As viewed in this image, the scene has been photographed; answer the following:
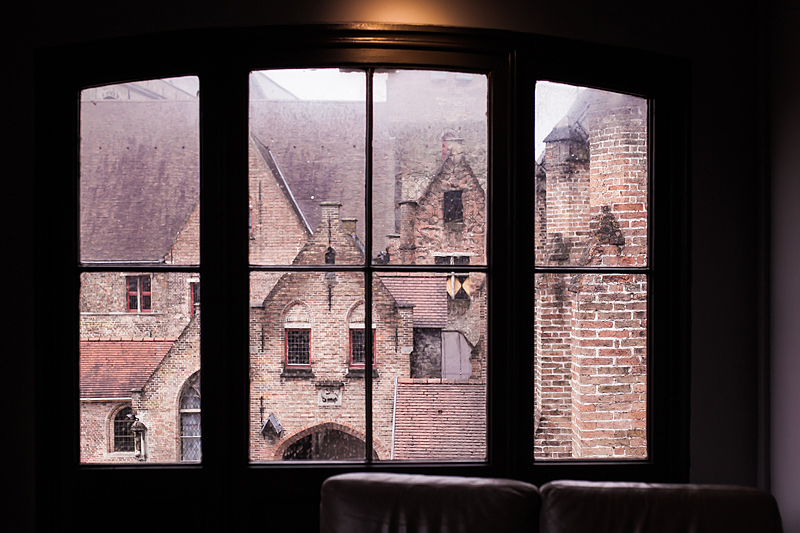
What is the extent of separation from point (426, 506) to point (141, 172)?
1.53 m

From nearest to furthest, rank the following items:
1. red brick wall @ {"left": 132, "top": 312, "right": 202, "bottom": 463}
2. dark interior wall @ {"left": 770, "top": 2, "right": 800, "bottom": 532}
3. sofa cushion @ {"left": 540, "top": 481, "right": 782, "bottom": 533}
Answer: sofa cushion @ {"left": 540, "top": 481, "right": 782, "bottom": 533}
dark interior wall @ {"left": 770, "top": 2, "right": 800, "bottom": 532}
red brick wall @ {"left": 132, "top": 312, "right": 202, "bottom": 463}

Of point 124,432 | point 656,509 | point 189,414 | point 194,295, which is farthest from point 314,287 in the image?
point 656,509

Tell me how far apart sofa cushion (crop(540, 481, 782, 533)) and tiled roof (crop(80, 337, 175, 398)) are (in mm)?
1444

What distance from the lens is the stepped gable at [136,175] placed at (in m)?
1.86

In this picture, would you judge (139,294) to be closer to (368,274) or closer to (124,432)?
(124,432)

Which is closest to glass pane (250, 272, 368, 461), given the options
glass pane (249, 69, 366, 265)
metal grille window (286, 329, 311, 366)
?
metal grille window (286, 329, 311, 366)

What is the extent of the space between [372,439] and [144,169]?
130 centimetres

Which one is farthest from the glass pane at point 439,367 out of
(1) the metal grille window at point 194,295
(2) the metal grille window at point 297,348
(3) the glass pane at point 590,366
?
(1) the metal grille window at point 194,295

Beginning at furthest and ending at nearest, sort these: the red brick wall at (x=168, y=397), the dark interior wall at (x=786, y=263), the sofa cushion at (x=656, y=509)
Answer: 1. the red brick wall at (x=168, y=397)
2. the dark interior wall at (x=786, y=263)
3. the sofa cushion at (x=656, y=509)

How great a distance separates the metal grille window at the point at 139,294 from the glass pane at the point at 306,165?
411 millimetres

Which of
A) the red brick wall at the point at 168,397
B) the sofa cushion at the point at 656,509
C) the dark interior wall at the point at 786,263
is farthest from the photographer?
the red brick wall at the point at 168,397

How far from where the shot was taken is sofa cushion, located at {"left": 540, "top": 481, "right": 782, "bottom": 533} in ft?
4.86

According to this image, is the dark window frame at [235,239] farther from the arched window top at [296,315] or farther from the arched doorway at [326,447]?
the arched window top at [296,315]

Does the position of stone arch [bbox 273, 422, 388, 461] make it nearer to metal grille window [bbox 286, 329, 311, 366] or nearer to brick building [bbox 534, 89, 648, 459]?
metal grille window [bbox 286, 329, 311, 366]
